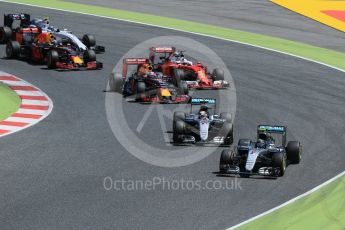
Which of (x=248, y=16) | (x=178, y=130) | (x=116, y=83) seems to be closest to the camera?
(x=178, y=130)

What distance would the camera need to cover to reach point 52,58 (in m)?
36.3

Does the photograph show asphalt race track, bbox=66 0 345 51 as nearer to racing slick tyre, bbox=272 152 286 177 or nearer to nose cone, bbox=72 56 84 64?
nose cone, bbox=72 56 84 64

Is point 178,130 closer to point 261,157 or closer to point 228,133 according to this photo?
point 228,133

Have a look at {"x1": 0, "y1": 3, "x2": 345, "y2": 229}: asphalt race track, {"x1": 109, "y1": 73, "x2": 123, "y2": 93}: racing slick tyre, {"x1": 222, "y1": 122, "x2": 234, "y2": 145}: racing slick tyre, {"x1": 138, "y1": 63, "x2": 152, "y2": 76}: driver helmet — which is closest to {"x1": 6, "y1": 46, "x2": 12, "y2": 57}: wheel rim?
{"x1": 0, "y1": 3, "x2": 345, "y2": 229}: asphalt race track

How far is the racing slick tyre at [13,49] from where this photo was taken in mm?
38094

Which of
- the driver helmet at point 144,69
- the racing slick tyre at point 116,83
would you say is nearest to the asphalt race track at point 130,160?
the racing slick tyre at point 116,83

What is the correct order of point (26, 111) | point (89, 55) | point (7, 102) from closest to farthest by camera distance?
point (26, 111), point (7, 102), point (89, 55)


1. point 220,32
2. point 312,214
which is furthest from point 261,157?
point 220,32

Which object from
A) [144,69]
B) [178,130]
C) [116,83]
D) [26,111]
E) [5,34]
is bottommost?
[26,111]

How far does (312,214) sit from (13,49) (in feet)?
70.8

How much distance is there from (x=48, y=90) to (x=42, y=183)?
1180 cm

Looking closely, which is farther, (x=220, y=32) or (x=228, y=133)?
(x=220, y=32)

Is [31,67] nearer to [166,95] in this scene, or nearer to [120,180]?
[166,95]

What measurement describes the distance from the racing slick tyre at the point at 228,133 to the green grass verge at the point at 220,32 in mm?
15061
